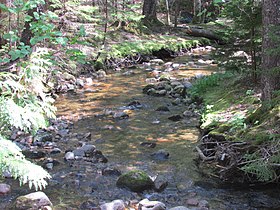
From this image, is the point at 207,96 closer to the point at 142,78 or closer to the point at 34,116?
the point at 142,78

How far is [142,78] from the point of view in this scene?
44.3 ft

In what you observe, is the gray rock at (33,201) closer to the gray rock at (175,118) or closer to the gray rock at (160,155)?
the gray rock at (160,155)

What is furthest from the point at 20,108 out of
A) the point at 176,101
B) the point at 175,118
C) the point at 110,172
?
the point at 176,101

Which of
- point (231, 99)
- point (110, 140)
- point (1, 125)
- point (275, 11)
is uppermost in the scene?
point (275, 11)

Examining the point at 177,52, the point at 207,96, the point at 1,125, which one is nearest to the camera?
the point at 1,125

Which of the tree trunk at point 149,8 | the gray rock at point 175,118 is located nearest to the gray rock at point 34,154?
the gray rock at point 175,118

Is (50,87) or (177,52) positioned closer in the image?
(50,87)

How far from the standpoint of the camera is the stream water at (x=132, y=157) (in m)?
4.90

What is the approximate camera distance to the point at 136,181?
17.1 feet

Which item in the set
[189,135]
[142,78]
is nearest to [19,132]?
[189,135]

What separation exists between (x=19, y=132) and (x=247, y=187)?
15.9ft

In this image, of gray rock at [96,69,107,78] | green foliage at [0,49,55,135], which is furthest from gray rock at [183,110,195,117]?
gray rock at [96,69,107,78]

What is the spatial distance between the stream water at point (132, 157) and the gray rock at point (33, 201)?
20 cm

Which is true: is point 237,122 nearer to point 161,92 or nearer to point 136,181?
point 136,181
